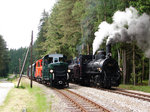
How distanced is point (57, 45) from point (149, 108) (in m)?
30.5

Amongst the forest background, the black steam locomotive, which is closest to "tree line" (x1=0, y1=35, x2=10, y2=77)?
the forest background

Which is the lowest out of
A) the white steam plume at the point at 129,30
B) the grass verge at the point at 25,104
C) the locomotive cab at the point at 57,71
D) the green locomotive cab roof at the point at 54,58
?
the grass verge at the point at 25,104

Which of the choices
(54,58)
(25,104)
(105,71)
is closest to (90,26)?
(54,58)

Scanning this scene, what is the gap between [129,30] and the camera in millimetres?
18156

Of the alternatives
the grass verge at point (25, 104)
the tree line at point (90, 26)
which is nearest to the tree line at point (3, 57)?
the tree line at point (90, 26)

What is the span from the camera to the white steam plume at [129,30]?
17.9 m

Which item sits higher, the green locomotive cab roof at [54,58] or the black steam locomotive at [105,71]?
the green locomotive cab roof at [54,58]

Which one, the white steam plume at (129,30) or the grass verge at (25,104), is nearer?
the grass verge at (25,104)

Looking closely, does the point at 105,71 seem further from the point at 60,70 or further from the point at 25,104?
the point at 25,104

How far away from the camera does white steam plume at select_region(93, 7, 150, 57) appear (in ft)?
58.6

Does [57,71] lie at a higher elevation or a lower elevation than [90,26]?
lower

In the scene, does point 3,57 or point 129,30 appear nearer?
point 129,30

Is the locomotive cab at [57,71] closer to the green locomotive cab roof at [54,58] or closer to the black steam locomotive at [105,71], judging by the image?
the green locomotive cab roof at [54,58]

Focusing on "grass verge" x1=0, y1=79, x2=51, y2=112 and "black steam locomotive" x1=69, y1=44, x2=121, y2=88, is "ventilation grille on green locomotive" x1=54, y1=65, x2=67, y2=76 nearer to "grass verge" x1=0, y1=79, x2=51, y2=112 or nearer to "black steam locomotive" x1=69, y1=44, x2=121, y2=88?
"black steam locomotive" x1=69, y1=44, x2=121, y2=88
